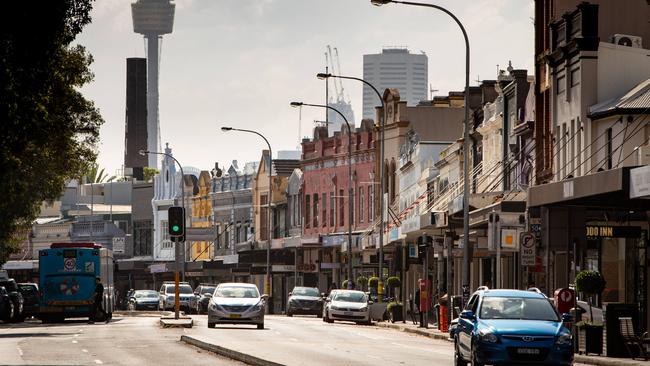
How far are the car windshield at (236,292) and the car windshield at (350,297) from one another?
12916 millimetres

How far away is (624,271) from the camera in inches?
1969

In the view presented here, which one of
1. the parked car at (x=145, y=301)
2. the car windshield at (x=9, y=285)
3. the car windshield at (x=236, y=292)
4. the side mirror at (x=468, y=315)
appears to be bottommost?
the parked car at (x=145, y=301)

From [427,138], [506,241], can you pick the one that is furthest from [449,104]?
[506,241]

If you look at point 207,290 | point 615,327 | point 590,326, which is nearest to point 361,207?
point 207,290

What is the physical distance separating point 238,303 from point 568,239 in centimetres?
1308

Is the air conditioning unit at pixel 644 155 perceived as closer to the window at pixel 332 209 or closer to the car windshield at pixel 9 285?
the car windshield at pixel 9 285

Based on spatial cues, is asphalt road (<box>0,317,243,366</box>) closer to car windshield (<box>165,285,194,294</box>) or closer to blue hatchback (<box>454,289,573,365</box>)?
blue hatchback (<box>454,289,573,365</box>)

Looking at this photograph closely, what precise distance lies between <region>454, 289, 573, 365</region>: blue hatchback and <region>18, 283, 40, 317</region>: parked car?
44932mm

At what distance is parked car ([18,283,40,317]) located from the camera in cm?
7200

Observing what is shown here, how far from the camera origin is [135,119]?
190 meters

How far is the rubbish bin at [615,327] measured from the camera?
35438 mm

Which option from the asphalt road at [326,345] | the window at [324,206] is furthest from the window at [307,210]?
the asphalt road at [326,345]

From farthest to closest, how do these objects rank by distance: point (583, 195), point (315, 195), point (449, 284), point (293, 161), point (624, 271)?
1. point (293, 161)
2. point (315, 195)
3. point (449, 284)
4. point (624, 271)
5. point (583, 195)

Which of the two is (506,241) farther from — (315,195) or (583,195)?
Answer: (315,195)
